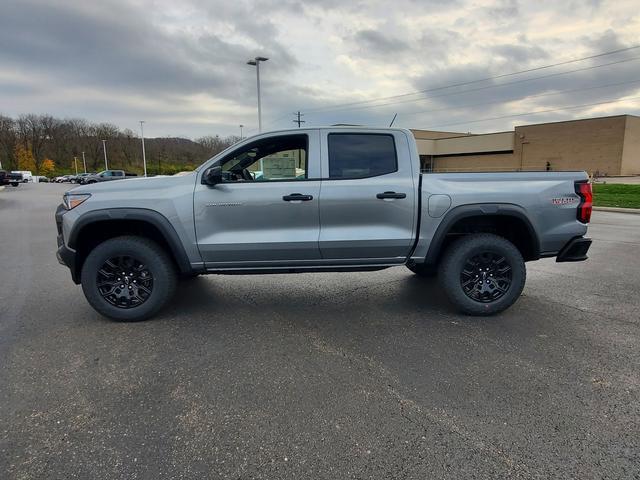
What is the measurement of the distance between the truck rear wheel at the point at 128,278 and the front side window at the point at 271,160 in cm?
113

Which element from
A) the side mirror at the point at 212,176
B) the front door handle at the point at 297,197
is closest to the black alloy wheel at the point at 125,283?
the side mirror at the point at 212,176

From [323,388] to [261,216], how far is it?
1828 mm

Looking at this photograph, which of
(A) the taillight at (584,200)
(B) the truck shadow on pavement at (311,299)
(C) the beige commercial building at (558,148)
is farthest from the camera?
(C) the beige commercial building at (558,148)

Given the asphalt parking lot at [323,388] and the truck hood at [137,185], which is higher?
the truck hood at [137,185]

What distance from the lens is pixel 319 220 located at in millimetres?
4051

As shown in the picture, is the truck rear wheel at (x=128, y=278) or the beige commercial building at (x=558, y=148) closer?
the truck rear wheel at (x=128, y=278)

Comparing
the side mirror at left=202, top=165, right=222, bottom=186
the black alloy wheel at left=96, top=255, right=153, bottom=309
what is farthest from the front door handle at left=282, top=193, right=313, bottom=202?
the black alloy wheel at left=96, top=255, right=153, bottom=309

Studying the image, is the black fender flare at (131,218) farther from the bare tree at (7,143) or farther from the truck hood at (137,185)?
the bare tree at (7,143)

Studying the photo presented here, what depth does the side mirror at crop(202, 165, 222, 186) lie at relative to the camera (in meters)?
3.86

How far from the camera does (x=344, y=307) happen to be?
460 centimetres

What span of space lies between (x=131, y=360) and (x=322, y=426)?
72.4 inches

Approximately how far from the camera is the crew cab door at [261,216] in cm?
397

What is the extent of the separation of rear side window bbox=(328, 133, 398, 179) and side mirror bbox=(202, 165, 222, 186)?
111 centimetres

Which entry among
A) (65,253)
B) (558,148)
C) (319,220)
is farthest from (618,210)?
(558,148)
